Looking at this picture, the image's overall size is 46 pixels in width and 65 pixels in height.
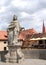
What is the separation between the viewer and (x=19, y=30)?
15898 millimetres

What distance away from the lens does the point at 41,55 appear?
20266 mm

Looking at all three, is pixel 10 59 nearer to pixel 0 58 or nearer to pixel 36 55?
pixel 0 58

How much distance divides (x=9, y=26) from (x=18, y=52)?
2280 millimetres

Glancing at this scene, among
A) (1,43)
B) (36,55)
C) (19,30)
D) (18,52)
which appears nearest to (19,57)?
(18,52)

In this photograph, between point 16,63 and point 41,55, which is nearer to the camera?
point 16,63

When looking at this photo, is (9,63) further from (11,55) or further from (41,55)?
(41,55)

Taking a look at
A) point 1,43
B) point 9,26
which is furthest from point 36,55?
point 1,43

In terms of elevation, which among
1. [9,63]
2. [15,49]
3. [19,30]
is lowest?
[9,63]

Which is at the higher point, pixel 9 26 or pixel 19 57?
pixel 9 26

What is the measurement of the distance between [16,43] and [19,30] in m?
1.22

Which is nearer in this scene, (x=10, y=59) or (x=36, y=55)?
(x=10, y=59)

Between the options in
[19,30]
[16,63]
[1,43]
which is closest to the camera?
[16,63]

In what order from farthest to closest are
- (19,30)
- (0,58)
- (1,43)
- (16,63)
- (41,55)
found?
(1,43) → (41,55) → (0,58) → (19,30) → (16,63)

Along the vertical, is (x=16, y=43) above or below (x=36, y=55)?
above
